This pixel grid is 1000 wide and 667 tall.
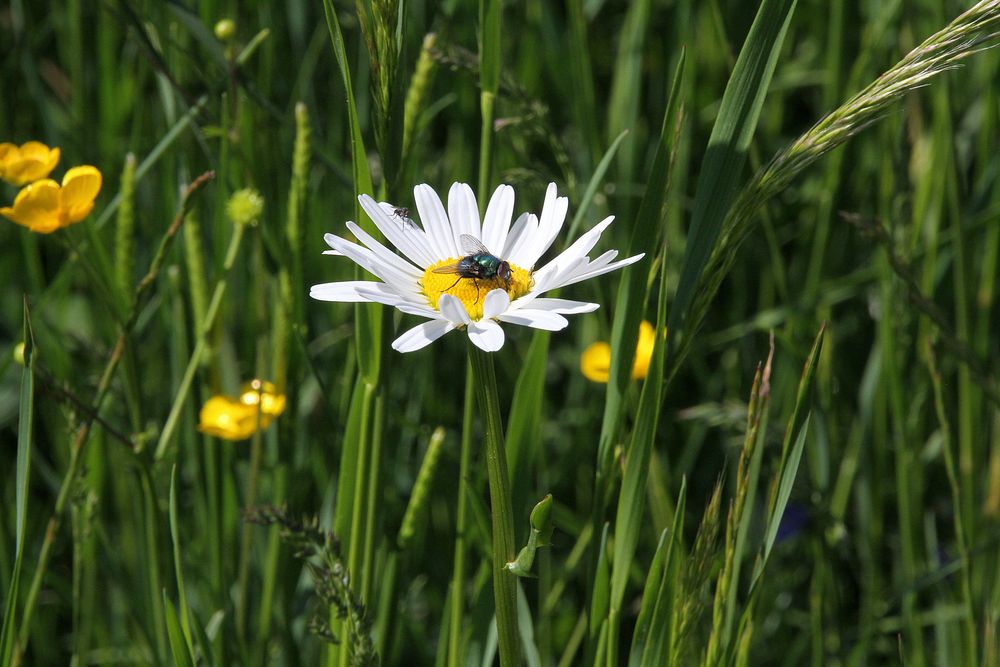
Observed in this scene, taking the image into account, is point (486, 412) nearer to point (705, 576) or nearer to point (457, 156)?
point (705, 576)

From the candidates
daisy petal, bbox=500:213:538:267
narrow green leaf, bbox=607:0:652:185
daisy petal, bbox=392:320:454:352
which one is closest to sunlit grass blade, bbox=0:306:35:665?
daisy petal, bbox=392:320:454:352

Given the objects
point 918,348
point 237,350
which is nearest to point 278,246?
point 237,350

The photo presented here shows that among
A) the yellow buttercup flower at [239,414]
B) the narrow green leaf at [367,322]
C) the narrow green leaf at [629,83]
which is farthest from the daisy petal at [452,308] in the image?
the narrow green leaf at [629,83]

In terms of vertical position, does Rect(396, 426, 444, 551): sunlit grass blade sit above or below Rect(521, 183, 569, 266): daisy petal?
below

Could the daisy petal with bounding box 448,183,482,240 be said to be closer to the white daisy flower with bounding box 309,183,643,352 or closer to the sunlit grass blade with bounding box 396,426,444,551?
the white daisy flower with bounding box 309,183,643,352

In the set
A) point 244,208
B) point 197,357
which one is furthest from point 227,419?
point 244,208

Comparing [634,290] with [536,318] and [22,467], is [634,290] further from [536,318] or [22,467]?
[22,467]
